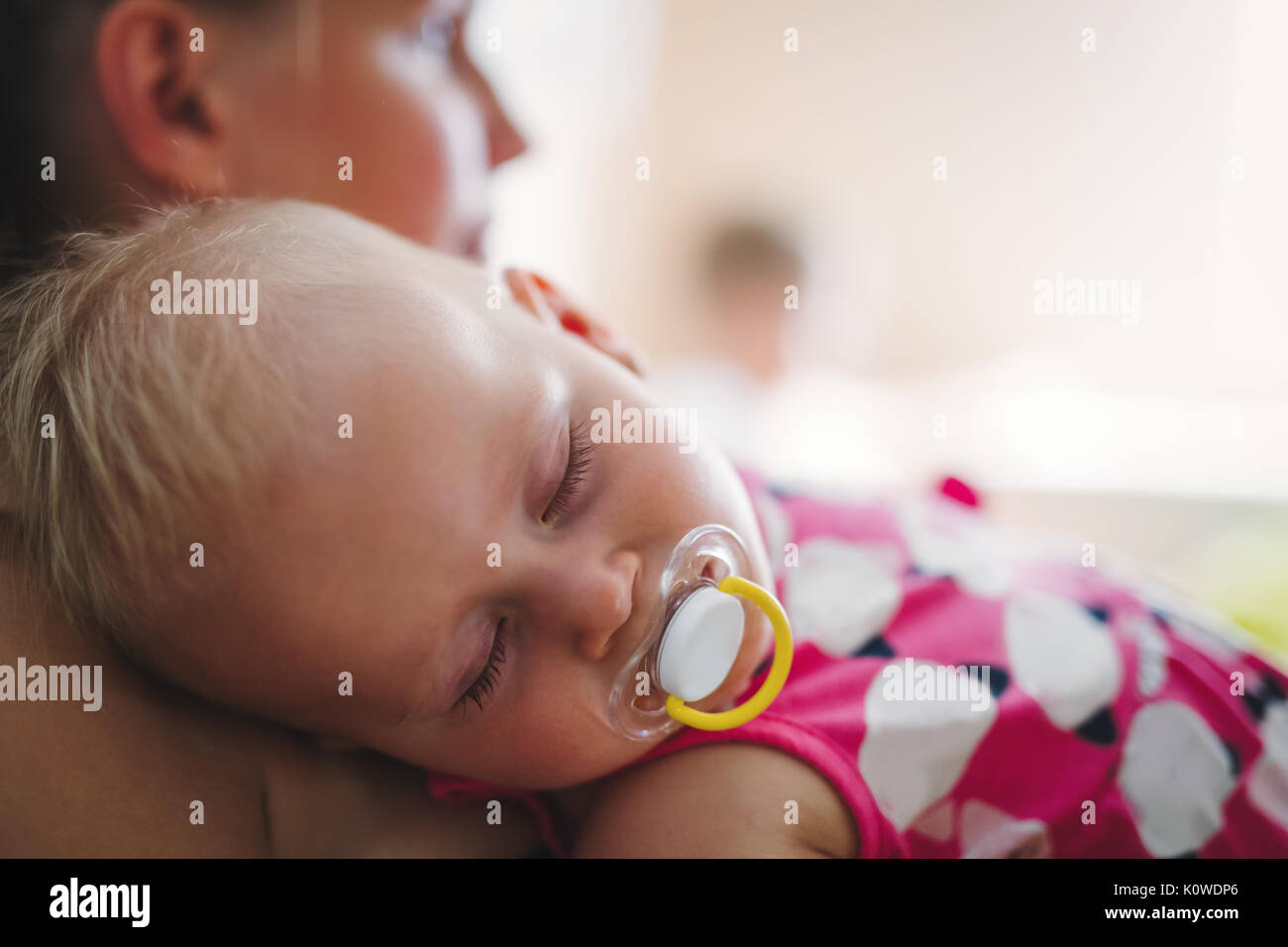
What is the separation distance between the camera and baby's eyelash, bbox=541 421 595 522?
582 mm

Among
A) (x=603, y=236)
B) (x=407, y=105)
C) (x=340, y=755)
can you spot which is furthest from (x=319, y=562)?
(x=603, y=236)

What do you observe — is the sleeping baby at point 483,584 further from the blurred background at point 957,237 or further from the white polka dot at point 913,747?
the blurred background at point 957,237

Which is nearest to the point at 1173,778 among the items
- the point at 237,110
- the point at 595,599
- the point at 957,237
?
the point at 595,599

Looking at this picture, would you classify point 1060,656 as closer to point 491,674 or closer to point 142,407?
point 491,674

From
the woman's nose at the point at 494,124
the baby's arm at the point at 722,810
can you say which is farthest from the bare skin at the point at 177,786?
the woman's nose at the point at 494,124

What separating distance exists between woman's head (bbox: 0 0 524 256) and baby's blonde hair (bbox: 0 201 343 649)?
0.78 feet

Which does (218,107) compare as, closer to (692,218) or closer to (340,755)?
(340,755)

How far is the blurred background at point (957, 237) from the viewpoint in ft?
5.94

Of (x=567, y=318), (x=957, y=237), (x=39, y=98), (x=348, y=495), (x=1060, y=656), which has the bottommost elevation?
(x=1060, y=656)

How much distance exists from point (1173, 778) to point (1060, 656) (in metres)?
→ 0.11

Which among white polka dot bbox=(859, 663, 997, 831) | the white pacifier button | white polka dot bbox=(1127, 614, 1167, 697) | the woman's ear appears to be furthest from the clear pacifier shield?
the woman's ear

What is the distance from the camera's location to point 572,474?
587 millimetres

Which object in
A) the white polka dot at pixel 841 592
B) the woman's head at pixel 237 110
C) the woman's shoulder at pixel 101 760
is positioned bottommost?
the woman's shoulder at pixel 101 760

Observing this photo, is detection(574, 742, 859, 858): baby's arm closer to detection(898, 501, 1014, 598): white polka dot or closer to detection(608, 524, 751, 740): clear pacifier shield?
detection(608, 524, 751, 740): clear pacifier shield
